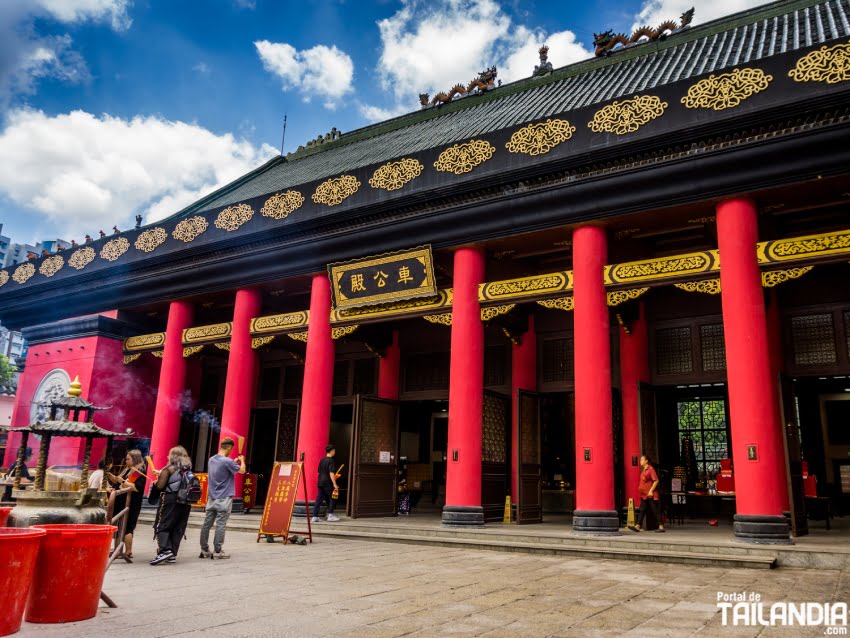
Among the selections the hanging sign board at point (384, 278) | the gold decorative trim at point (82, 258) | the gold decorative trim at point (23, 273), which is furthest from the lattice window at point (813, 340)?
the gold decorative trim at point (23, 273)

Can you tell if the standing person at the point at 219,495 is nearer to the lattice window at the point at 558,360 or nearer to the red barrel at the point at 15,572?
the red barrel at the point at 15,572

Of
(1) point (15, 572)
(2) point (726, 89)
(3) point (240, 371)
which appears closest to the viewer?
(1) point (15, 572)

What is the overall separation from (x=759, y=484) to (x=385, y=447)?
783cm

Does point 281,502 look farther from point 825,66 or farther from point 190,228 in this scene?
point 825,66

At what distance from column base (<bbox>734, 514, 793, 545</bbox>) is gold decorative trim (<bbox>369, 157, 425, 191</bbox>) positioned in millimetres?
8268

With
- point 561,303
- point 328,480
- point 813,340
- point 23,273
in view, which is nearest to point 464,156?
point 561,303

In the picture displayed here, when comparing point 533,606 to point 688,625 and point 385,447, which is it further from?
point 385,447

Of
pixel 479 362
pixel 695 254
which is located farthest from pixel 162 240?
pixel 695 254

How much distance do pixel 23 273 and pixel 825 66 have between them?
823 inches

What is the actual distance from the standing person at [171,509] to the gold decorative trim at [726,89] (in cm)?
899

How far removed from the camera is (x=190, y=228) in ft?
52.5

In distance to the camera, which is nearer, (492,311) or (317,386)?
(492,311)

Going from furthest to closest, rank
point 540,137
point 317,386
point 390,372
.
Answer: point 390,372
point 317,386
point 540,137

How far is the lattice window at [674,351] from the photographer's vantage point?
12.8 metres
